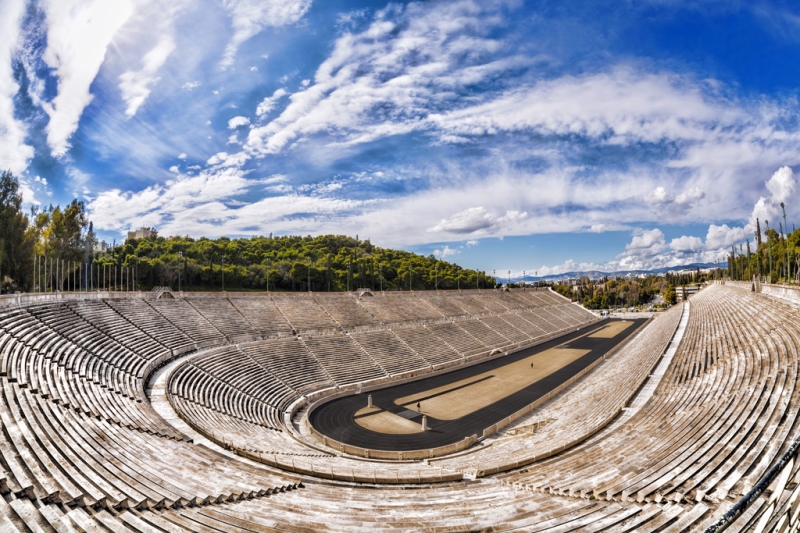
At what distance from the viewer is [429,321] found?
4619cm

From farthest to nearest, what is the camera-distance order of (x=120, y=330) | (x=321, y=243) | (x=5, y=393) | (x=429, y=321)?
(x=321, y=243) → (x=429, y=321) → (x=120, y=330) → (x=5, y=393)

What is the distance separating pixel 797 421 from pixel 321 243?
284ft

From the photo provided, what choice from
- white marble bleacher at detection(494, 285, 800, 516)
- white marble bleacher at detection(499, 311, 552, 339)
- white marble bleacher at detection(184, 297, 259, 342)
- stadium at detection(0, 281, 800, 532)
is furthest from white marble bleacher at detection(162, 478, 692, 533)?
white marble bleacher at detection(499, 311, 552, 339)

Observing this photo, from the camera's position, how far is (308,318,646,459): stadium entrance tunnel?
66.2 ft

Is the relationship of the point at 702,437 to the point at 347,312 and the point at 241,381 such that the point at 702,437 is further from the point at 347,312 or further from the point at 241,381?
the point at 347,312

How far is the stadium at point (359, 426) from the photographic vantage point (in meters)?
9.07

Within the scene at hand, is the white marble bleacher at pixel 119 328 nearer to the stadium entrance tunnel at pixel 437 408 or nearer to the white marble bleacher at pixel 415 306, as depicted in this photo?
the stadium entrance tunnel at pixel 437 408

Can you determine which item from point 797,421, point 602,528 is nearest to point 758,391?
point 797,421

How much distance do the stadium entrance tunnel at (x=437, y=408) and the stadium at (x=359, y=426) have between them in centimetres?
17

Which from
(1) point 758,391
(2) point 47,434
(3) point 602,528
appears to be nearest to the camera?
(3) point 602,528

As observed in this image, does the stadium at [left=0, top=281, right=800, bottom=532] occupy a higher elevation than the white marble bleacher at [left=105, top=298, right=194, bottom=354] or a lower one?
lower

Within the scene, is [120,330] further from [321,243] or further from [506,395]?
[321,243]

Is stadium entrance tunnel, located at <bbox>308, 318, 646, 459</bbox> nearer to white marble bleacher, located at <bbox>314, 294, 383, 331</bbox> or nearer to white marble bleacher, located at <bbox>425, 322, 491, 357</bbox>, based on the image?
white marble bleacher, located at <bbox>425, 322, 491, 357</bbox>

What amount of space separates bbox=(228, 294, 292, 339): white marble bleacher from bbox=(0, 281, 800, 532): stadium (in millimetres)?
264
